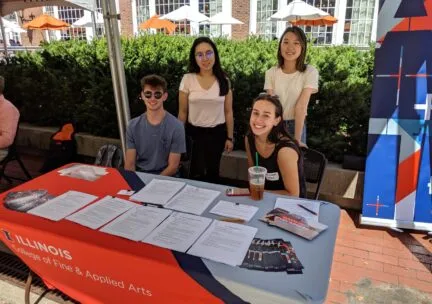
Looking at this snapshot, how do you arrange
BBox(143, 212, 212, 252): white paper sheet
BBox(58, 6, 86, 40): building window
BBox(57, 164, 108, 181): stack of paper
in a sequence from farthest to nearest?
BBox(58, 6, 86, 40): building window → BBox(57, 164, 108, 181): stack of paper → BBox(143, 212, 212, 252): white paper sheet

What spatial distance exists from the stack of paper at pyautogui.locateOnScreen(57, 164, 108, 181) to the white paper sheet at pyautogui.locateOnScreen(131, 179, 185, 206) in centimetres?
40

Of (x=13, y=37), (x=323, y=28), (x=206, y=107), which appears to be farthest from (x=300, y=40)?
(x=13, y=37)

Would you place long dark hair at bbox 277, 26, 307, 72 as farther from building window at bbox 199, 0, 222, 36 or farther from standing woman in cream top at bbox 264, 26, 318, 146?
building window at bbox 199, 0, 222, 36

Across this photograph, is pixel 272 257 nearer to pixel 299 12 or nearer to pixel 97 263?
pixel 97 263

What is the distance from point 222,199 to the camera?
2111 mm

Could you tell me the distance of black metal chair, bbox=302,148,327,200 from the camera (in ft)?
8.57

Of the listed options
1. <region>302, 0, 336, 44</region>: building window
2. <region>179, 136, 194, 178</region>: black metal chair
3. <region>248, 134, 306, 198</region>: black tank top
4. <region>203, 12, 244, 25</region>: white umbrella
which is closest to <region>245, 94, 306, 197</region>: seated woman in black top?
<region>248, 134, 306, 198</region>: black tank top

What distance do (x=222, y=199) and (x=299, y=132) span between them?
123 centimetres

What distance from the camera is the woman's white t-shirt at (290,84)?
296 centimetres

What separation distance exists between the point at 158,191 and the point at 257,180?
587 millimetres

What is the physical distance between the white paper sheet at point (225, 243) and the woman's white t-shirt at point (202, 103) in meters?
1.56

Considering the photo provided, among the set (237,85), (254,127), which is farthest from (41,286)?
(237,85)

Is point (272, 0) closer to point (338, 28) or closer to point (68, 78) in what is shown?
point (338, 28)

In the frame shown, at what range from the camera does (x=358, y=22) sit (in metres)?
14.3
